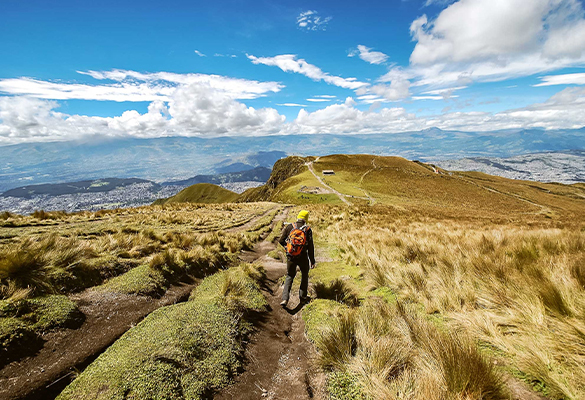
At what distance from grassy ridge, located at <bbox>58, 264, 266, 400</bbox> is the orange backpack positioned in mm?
1935

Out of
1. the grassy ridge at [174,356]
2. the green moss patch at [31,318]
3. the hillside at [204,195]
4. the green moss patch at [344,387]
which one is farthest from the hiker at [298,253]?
the hillside at [204,195]

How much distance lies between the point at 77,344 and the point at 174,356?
1.89 m

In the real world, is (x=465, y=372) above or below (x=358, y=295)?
above

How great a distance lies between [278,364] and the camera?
4543mm

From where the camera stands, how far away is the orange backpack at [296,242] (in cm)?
715

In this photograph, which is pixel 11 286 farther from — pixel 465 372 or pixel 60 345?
pixel 465 372

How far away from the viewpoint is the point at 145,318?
509 cm

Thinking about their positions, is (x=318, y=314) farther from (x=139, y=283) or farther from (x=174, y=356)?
(x=139, y=283)

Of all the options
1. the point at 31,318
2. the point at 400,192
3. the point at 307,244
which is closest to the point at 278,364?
the point at 307,244

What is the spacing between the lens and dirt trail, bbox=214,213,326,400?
3763mm

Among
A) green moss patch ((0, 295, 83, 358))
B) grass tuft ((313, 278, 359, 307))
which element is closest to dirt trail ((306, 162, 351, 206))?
grass tuft ((313, 278, 359, 307))

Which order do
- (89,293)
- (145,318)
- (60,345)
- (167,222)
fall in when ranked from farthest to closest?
(167,222) < (89,293) < (145,318) < (60,345)

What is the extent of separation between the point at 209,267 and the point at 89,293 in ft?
12.5

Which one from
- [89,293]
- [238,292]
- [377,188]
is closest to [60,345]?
[89,293]
